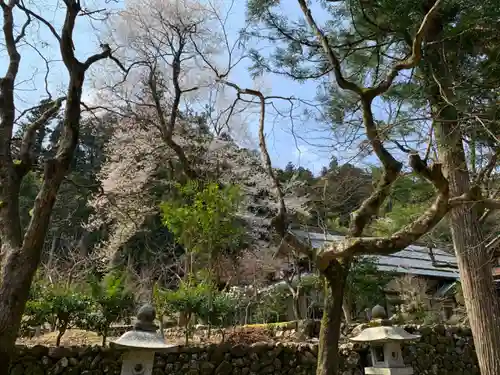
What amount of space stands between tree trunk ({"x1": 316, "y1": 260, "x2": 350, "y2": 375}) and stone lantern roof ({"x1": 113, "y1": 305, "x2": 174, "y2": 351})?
50.0 inches

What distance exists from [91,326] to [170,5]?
239 inches

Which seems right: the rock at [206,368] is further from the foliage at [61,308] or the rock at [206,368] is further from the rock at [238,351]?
the foliage at [61,308]

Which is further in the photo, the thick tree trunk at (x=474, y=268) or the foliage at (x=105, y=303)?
the foliage at (x=105, y=303)

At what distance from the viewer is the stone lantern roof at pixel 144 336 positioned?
9.35ft

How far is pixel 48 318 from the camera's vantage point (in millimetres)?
5223

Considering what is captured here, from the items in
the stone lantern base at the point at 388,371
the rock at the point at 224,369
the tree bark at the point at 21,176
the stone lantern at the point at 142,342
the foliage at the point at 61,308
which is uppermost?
Result: the tree bark at the point at 21,176

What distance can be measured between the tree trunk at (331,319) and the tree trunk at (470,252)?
1.61 m

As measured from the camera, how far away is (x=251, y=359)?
212 inches

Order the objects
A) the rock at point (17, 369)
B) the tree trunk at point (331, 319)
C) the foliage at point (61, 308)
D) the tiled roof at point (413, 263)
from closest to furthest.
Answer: the tree trunk at point (331, 319) → the rock at point (17, 369) → the foliage at point (61, 308) → the tiled roof at point (413, 263)

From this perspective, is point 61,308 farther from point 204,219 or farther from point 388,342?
point 388,342

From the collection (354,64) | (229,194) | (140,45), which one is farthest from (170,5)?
(354,64)

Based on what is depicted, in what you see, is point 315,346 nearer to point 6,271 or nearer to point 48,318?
point 48,318

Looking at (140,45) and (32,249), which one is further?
(140,45)

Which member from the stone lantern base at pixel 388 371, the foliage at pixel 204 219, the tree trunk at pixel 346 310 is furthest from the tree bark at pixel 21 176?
the tree trunk at pixel 346 310
